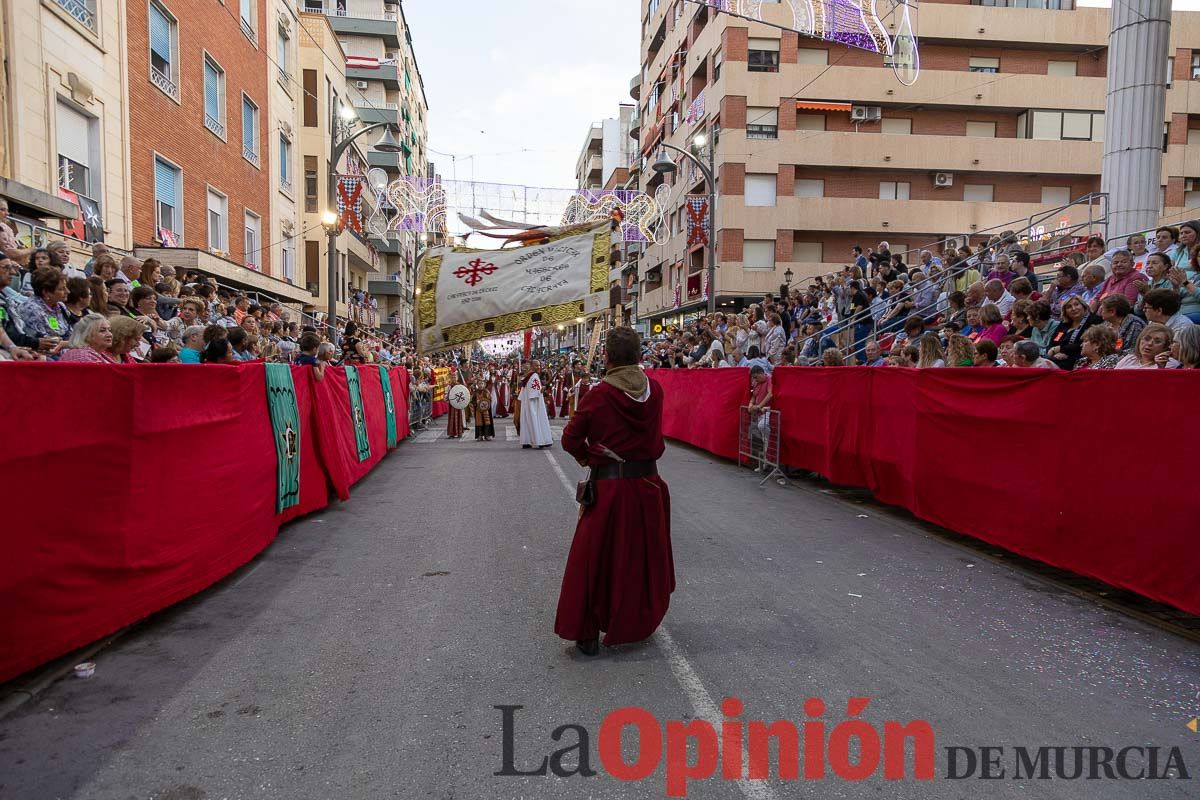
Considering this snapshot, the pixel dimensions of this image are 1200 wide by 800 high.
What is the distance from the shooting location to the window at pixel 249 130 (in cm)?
2033

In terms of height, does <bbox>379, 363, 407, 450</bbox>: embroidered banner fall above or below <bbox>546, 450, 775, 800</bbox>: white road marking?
above

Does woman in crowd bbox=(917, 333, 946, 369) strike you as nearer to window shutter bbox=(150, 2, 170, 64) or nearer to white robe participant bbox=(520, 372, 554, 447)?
white robe participant bbox=(520, 372, 554, 447)

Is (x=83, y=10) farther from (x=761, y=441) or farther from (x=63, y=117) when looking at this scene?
(x=761, y=441)

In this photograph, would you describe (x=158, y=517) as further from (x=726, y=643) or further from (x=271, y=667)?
(x=726, y=643)

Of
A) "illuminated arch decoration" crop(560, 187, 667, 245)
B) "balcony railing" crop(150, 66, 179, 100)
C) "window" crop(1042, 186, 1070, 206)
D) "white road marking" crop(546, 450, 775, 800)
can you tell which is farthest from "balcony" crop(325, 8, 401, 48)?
"white road marking" crop(546, 450, 775, 800)

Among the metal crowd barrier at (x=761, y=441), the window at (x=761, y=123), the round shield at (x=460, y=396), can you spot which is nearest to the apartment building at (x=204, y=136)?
the round shield at (x=460, y=396)

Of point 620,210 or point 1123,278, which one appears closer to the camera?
point 1123,278

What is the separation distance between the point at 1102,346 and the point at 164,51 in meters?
18.1

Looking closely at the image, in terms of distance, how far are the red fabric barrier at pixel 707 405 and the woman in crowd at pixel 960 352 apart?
14.8 feet

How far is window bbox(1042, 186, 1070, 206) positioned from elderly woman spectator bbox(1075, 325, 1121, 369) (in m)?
32.4

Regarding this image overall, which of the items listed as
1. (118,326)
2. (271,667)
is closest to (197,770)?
(271,667)

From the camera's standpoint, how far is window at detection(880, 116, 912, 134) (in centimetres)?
3309

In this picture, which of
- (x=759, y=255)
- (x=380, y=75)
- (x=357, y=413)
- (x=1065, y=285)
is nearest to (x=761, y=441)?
(x=1065, y=285)

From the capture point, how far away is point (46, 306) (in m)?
6.47
